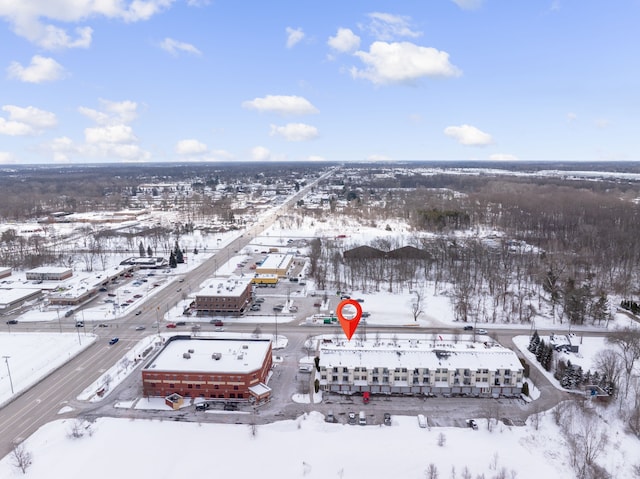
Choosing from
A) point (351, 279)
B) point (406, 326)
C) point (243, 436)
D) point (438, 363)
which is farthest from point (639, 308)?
point (243, 436)

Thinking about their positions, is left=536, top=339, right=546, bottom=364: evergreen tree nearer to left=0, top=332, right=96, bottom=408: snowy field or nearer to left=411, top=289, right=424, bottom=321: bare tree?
left=411, top=289, right=424, bottom=321: bare tree

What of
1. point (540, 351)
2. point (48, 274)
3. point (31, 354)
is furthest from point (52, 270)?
point (540, 351)

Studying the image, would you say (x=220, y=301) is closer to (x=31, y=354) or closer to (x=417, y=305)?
(x=31, y=354)

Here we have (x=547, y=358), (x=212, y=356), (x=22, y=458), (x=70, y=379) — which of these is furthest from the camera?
(x=547, y=358)

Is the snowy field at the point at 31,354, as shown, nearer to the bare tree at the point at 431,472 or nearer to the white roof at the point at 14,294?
the white roof at the point at 14,294

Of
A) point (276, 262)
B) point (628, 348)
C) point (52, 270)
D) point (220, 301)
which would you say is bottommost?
point (628, 348)

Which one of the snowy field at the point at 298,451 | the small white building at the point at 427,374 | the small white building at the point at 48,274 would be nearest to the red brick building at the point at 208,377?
the snowy field at the point at 298,451
